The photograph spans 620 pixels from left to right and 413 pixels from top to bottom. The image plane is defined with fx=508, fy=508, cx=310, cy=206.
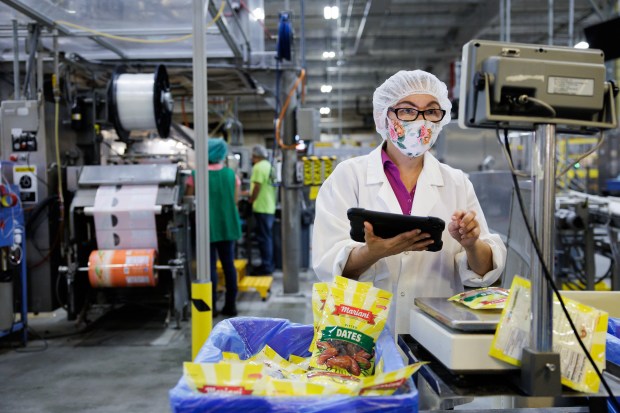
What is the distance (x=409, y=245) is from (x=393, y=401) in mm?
555

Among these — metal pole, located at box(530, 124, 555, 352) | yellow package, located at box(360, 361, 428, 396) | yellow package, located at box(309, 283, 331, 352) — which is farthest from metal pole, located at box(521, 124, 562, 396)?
yellow package, located at box(309, 283, 331, 352)

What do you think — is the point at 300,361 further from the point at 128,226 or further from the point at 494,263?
the point at 128,226

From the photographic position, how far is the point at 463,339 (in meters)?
0.97

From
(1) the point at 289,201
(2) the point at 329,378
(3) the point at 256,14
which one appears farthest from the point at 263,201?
(2) the point at 329,378

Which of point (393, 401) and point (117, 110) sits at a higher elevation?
point (117, 110)

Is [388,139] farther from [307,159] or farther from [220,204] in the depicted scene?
[307,159]

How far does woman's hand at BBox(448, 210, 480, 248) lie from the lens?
1.37 metres

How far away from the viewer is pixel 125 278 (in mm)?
4074

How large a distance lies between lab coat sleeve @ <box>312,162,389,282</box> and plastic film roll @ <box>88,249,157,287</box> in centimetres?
271

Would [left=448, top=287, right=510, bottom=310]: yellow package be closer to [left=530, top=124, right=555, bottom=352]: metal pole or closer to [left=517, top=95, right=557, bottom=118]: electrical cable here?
[left=530, top=124, right=555, bottom=352]: metal pole

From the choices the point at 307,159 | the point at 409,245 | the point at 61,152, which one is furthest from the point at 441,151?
the point at 409,245

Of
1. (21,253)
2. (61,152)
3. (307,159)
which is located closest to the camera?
(21,253)

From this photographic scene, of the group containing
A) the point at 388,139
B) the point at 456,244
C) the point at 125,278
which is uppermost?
the point at 388,139

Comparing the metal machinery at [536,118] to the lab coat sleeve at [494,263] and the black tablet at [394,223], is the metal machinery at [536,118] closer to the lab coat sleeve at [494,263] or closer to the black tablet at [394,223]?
the black tablet at [394,223]
